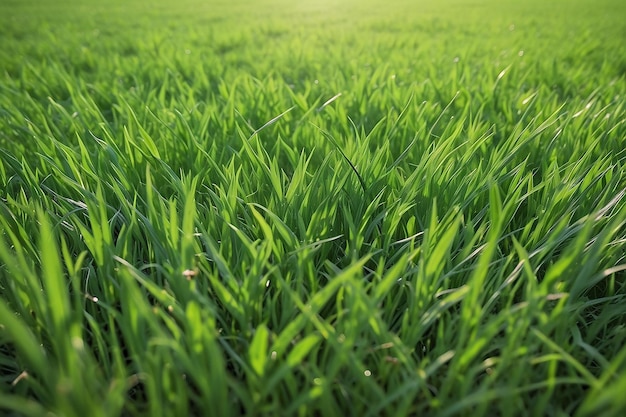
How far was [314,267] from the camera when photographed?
2.62 feet

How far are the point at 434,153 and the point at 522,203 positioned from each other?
0.23 m

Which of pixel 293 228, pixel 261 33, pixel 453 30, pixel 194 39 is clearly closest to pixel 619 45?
pixel 453 30

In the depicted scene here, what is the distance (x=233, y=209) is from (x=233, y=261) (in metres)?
0.10

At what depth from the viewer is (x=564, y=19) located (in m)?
6.16

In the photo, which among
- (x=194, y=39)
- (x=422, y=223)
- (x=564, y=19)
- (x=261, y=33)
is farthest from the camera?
(x=564, y=19)

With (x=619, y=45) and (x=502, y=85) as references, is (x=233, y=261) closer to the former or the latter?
(x=502, y=85)

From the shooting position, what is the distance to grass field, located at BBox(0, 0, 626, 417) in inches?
21.2

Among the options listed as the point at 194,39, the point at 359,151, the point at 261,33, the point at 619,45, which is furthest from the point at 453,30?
the point at 359,151

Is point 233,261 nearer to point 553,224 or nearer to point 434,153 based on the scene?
point 434,153

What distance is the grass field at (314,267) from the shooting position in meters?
0.54

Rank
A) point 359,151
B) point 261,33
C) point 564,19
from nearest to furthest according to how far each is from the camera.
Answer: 1. point 359,151
2. point 261,33
3. point 564,19

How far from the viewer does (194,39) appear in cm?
434

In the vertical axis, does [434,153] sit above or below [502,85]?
above

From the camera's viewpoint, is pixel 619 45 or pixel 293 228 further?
pixel 619 45
